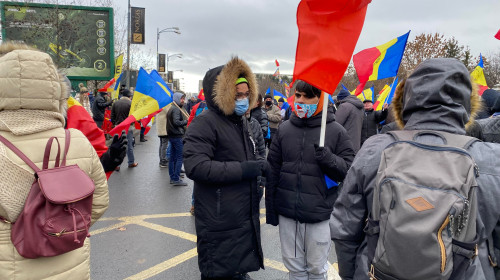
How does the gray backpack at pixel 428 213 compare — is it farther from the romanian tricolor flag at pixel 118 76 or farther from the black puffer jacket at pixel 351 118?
the romanian tricolor flag at pixel 118 76

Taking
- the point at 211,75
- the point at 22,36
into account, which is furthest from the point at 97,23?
the point at 211,75

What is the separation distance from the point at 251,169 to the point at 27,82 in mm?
1530

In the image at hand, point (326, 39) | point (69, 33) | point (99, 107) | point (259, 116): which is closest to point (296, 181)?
point (326, 39)

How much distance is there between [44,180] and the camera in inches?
65.9

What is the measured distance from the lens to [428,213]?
131 centimetres

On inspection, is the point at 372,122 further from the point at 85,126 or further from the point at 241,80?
the point at 85,126

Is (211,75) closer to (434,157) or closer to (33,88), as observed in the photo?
(33,88)

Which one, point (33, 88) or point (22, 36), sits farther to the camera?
point (22, 36)

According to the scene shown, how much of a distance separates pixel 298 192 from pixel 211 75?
1161 millimetres

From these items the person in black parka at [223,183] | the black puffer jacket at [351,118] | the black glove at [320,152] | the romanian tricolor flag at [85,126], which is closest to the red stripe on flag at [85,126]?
the romanian tricolor flag at [85,126]

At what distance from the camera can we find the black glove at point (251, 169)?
260 centimetres

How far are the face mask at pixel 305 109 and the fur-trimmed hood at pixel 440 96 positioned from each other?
1139 mm

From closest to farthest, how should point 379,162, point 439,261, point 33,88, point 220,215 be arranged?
point 439,261 → point 379,162 → point 33,88 → point 220,215

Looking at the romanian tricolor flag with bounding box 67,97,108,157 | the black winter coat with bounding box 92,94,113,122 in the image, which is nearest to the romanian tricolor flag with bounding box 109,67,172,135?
the romanian tricolor flag with bounding box 67,97,108,157
